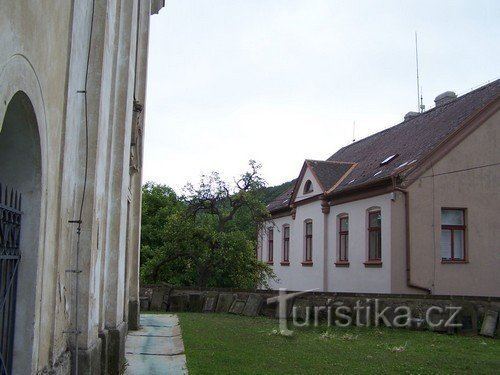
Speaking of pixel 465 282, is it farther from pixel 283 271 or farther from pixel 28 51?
pixel 28 51

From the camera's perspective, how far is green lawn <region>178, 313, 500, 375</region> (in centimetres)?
917

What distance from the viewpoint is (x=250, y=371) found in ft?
28.5

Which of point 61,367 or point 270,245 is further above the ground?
point 270,245

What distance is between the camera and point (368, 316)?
48.7ft

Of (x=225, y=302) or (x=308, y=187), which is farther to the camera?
(x=308, y=187)

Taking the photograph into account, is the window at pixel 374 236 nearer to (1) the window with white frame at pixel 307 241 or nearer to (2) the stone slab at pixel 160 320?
(1) the window with white frame at pixel 307 241

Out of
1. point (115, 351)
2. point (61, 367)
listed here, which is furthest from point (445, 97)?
point (61, 367)

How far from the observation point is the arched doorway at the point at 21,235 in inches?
172

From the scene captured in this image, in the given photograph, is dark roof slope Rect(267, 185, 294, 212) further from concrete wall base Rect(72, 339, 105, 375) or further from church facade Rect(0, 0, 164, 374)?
concrete wall base Rect(72, 339, 105, 375)

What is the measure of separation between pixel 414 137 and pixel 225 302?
10116 mm

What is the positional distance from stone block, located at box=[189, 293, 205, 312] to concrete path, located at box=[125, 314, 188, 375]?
3.90 meters

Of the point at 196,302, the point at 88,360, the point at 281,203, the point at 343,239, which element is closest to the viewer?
the point at 88,360

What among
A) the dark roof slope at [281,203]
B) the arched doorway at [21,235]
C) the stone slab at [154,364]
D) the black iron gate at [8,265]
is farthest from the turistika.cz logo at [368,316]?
the dark roof slope at [281,203]

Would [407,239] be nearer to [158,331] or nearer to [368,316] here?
[368,316]
